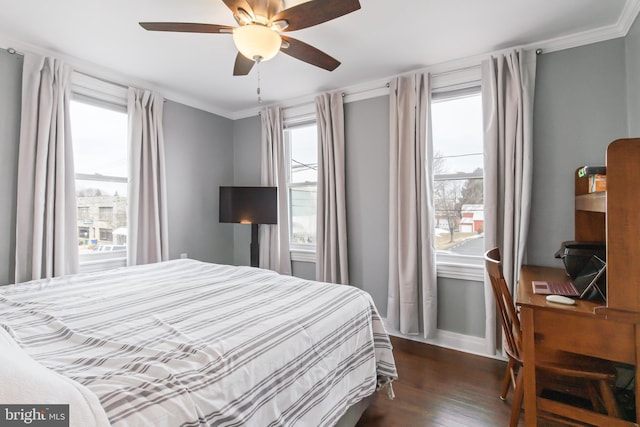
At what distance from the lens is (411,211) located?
284cm

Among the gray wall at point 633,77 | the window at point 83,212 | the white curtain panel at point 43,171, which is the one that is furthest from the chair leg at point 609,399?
the window at point 83,212

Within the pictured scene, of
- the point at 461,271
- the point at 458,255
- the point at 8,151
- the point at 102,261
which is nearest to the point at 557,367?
the point at 461,271

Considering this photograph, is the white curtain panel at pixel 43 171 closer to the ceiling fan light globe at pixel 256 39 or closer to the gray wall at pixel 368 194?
the ceiling fan light globe at pixel 256 39

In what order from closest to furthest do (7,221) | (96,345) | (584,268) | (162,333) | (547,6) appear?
(96,345) < (162,333) < (584,268) < (547,6) < (7,221)

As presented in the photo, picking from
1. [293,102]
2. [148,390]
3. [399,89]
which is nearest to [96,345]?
[148,390]

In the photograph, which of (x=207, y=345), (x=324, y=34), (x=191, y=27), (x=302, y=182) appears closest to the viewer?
(x=207, y=345)

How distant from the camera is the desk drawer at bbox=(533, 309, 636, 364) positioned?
4.11ft

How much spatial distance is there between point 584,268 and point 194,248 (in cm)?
362

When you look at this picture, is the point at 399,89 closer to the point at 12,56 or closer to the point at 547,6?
the point at 547,6

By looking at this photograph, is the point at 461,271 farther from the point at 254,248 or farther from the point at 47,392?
the point at 47,392

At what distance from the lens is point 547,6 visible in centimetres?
196

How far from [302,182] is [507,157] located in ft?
7.06

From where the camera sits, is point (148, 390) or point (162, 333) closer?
point (148, 390)

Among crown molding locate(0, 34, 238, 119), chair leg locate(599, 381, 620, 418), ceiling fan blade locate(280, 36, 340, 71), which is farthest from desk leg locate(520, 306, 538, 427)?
crown molding locate(0, 34, 238, 119)
